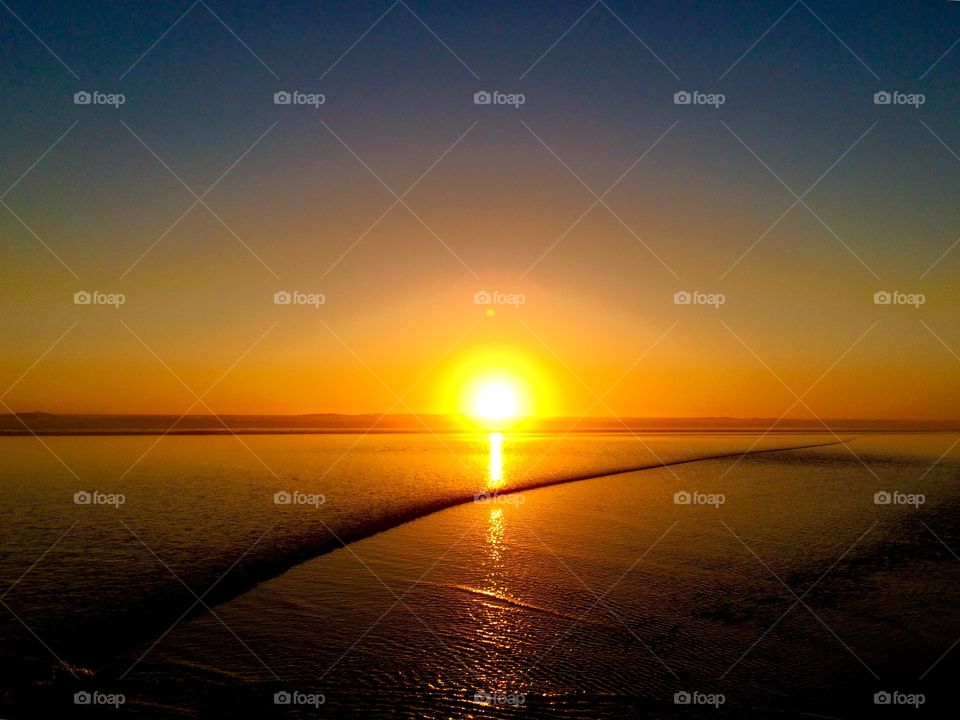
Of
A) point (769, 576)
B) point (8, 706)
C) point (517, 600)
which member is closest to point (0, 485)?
point (8, 706)

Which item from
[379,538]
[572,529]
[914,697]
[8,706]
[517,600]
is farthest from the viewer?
[572,529]

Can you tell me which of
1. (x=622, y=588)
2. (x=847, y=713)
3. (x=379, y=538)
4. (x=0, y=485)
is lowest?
(x=847, y=713)

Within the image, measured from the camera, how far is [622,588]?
10.9 meters

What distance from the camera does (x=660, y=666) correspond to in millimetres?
7840

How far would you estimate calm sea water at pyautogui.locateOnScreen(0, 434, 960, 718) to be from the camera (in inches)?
283

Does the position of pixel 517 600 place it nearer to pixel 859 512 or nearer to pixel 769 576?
pixel 769 576

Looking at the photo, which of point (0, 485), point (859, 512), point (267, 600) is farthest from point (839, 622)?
point (0, 485)

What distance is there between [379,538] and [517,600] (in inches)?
203

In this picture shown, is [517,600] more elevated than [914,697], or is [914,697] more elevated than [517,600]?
[517,600]

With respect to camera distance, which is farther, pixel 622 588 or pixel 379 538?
pixel 379 538

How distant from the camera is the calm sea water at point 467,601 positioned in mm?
7188

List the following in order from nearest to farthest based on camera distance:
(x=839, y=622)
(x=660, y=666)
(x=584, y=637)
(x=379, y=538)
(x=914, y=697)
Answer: (x=914, y=697), (x=660, y=666), (x=584, y=637), (x=839, y=622), (x=379, y=538)

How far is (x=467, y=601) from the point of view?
1012 cm

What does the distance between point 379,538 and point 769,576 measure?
8213 millimetres
